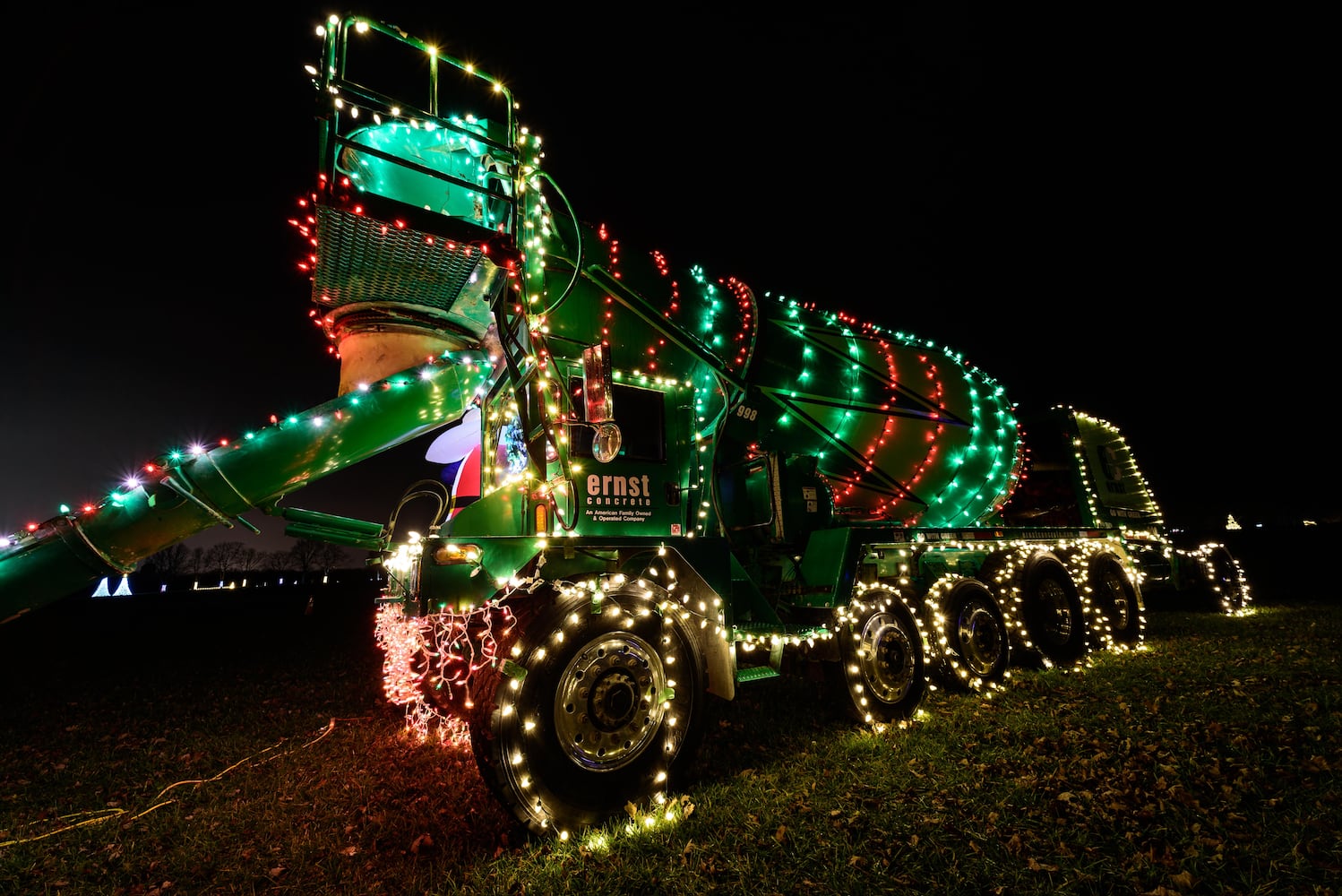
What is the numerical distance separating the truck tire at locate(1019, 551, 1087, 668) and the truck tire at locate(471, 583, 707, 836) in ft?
17.9

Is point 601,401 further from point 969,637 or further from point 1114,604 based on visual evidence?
point 1114,604

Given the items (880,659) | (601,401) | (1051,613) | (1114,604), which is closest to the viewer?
(601,401)

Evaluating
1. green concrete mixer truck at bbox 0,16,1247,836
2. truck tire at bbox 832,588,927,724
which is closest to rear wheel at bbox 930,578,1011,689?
green concrete mixer truck at bbox 0,16,1247,836

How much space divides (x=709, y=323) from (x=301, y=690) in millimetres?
7795

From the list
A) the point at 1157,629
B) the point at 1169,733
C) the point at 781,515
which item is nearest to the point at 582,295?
the point at 781,515

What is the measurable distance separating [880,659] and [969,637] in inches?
65.8

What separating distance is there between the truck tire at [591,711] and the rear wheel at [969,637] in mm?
3490

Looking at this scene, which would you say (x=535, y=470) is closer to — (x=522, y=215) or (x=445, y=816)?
(x=522, y=215)

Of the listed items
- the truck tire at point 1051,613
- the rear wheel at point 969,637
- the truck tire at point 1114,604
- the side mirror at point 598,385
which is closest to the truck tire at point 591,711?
the side mirror at point 598,385

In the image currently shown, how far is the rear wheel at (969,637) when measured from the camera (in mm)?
6656

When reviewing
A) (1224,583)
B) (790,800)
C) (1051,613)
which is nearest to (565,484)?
(790,800)

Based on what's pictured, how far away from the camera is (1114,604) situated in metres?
9.13

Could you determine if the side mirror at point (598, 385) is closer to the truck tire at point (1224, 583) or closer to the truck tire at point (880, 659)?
the truck tire at point (880, 659)

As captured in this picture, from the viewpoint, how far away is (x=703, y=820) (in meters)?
3.87
